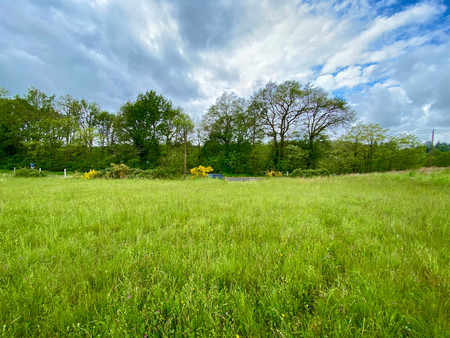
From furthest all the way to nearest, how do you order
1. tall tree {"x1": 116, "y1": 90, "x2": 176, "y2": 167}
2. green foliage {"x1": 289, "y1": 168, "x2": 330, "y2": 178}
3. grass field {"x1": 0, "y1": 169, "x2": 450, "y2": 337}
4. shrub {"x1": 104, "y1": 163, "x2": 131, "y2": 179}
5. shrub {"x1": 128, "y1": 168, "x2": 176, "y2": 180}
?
tall tree {"x1": 116, "y1": 90, "x2": 176, "y2": 167}
green foliage {"x1": 289, "y1": 168, "x2": 330, "y2": 178}
shrub {"x1": 128, "y1": 168, "x2": 176, "y2": 180}
shrub {"x1": 104, "y1": 163, "x2": 131, "y2": 179}
grass field {"x1": 0, "y1": 169, "x2": 450, "y2": 337}

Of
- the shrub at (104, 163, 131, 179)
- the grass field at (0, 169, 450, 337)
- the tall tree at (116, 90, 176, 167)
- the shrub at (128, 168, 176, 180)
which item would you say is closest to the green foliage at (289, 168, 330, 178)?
the shrub at (128, 168, 176, 180)

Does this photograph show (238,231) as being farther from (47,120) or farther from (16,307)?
(47,120)

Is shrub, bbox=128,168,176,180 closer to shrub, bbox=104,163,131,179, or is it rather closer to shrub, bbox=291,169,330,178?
shrub, bbox=104,163,131,179

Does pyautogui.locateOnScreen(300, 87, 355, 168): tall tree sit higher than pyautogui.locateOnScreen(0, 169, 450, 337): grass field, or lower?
higher

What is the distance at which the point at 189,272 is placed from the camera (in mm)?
1671

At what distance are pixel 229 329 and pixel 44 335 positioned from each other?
1176mm

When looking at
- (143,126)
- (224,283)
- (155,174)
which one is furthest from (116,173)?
(224,283)

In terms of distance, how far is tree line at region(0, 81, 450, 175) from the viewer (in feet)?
92.6

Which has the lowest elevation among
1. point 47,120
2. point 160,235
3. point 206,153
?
point 160,235

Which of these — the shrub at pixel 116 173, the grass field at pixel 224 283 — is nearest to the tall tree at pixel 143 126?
the shrub at pixel 116 173

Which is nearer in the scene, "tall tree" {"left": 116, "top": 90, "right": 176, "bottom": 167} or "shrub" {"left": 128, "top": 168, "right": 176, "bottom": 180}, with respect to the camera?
"shrub" {"left": 128, "top": 168, "right": 176, "bottom": 180}

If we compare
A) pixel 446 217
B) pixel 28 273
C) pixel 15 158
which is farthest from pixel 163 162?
pixel 15 158

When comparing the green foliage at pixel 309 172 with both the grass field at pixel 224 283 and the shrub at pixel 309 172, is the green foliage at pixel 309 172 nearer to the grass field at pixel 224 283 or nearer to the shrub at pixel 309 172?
the shrub at pixel 309 172

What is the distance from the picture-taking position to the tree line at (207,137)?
1112 inches
